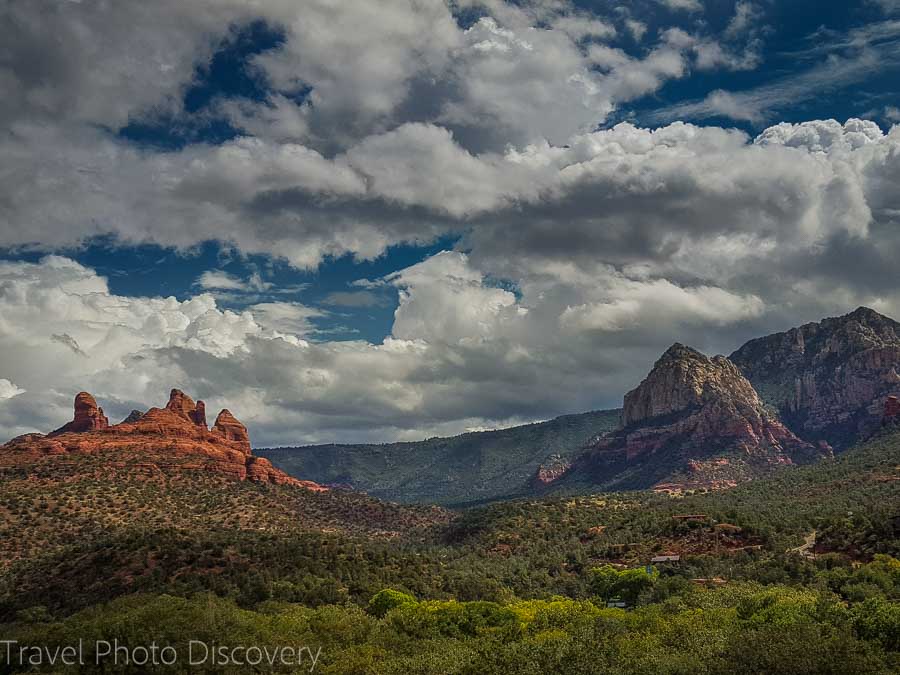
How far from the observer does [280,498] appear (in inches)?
7569

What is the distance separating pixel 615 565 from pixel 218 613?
8301 centimetres

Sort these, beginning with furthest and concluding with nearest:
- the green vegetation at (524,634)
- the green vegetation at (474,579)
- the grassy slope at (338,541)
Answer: the grassy slope at (338,541) → the green vegetation at (474,579) → the green vegetation at (524,634)

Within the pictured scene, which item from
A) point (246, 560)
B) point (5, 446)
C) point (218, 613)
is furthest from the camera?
point (5, 446)

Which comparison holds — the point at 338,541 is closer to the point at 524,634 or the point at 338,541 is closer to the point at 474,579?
the point at 474,579

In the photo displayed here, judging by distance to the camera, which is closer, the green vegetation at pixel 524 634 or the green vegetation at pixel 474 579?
the green vegetation at pixel 524 634

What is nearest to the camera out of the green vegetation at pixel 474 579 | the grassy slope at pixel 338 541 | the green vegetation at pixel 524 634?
the green vegetation at pixel 524 634

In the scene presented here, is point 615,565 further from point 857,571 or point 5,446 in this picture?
point 5,446

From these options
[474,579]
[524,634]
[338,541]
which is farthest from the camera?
[338,541]

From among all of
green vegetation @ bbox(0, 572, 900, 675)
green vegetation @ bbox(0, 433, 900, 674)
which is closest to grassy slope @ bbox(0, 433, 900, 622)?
green vegetation @ bbox(0, 433, 900, 674)

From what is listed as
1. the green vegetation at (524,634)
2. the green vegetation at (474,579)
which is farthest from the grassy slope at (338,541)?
the green vegetation at (524,634)

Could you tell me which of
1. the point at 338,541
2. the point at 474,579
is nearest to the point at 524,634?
the point at 474,579

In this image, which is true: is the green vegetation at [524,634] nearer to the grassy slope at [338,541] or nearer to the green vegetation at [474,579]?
the green vegetation at [474,579]

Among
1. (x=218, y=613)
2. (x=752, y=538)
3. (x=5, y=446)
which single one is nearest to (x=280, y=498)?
(x=5, y=446)

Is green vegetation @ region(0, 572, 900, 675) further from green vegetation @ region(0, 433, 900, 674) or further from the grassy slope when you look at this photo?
the grassy slope
